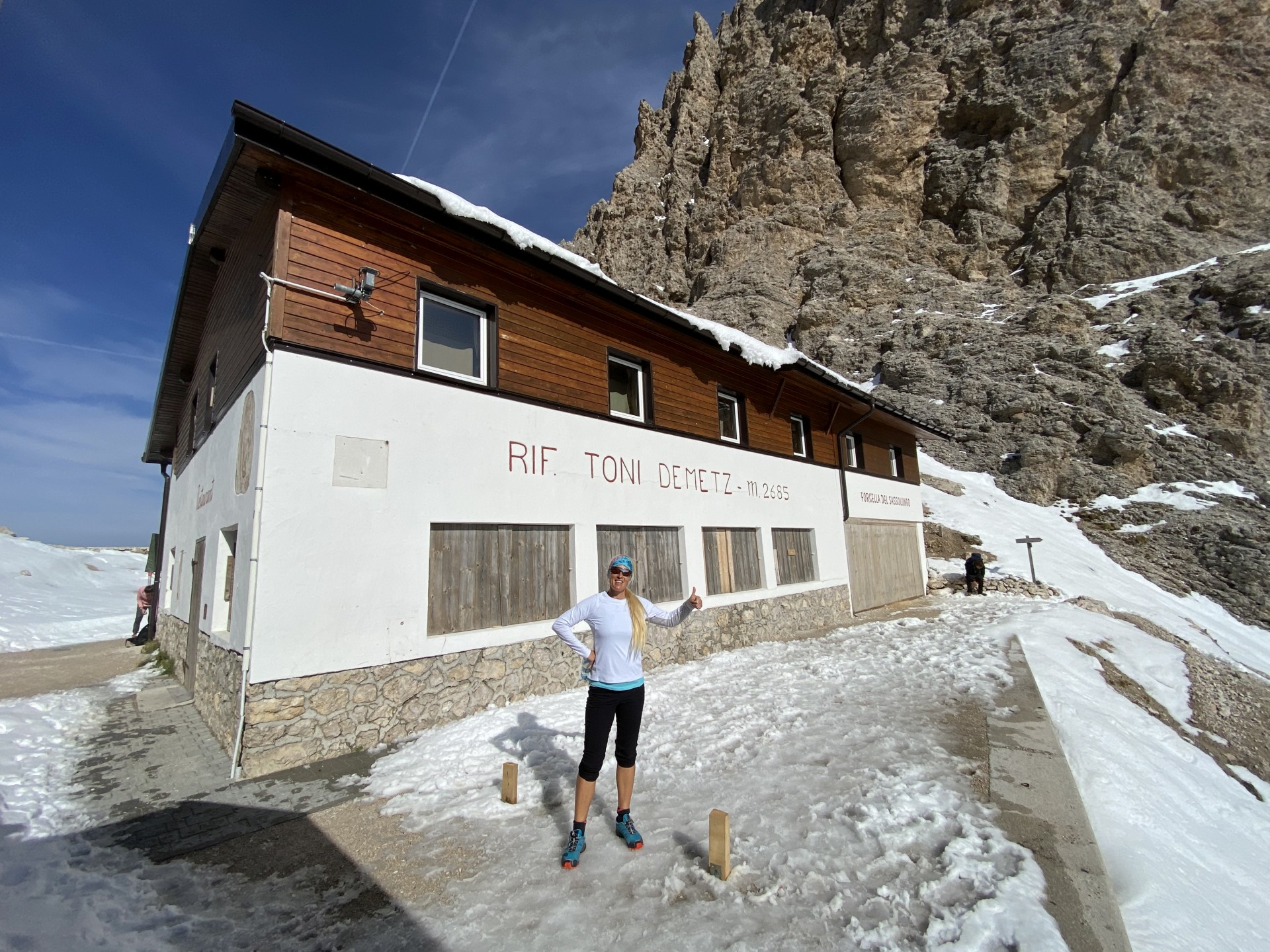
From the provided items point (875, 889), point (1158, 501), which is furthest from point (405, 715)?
→ point (1158, 501)

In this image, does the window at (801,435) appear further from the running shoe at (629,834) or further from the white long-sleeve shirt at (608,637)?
the running shoe at (629,834)

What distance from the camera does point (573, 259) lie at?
370 inches

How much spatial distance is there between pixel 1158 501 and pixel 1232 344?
1455cm

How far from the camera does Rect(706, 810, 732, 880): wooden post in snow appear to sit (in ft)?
11.2

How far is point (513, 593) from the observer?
7605 millimetres

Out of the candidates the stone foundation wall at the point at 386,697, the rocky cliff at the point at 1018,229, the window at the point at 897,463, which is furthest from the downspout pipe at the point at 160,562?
the rocky cliff at the point at 1018,229

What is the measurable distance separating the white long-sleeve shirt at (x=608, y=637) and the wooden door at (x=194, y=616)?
7.45 m

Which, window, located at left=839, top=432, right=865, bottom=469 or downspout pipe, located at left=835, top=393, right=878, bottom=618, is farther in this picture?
window, located at left=839, top=432, right=865, bottom=469

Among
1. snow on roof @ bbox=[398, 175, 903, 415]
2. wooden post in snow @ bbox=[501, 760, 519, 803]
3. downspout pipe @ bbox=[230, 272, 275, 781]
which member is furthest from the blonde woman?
snow on roof @ bbox=[398, 175, 903, 415]

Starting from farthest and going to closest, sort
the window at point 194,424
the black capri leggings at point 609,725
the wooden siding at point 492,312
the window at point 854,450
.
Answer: the window at point 854,450 → the window at point 194,424 → the wooden siding at point 492,312 → the black capri leggings at point 609,725

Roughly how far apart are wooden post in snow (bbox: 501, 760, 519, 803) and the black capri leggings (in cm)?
112

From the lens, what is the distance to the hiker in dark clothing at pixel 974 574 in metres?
19.0

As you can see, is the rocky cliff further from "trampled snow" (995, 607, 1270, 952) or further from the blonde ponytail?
the blonde ponytail

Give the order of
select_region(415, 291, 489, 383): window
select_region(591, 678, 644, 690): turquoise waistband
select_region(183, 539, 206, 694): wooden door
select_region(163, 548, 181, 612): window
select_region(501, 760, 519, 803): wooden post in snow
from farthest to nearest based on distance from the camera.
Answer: select_region(163, 548, 181, 612): window < select_region(183, 539, 206, 694): wooden door < select_region(415, 291, 489, 383): window < select_region(501, 760, 519, 803): wooden post in snow < select_region(591, 678, 644, 690): turquoise waistband
